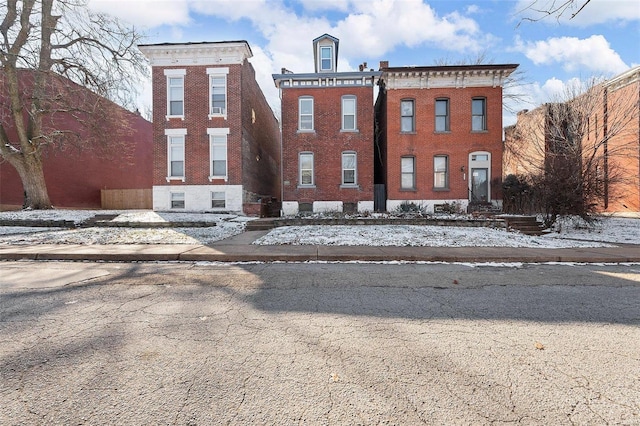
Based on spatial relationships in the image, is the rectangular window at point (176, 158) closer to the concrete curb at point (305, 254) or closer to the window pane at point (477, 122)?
the concrete curb at point (305, 254)

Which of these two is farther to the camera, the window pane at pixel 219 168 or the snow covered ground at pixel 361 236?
the window pane at pixel 219 168

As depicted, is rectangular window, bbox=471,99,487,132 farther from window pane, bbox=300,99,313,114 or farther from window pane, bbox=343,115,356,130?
→ window pane, bbox=300,99,313,114

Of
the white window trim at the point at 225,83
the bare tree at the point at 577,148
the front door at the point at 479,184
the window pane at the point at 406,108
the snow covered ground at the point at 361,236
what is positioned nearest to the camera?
the snow covered ground at the point at 361,236

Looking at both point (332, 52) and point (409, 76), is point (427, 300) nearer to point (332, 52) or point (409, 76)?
point (409, 76)

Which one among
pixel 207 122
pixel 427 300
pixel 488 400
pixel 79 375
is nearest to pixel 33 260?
pixel 79 375

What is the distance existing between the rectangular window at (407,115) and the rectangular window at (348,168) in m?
3.56

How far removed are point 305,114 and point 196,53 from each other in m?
7.02

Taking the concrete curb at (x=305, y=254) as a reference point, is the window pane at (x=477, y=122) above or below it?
above

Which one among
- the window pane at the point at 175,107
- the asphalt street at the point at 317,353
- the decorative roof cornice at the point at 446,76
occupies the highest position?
the decorative roof cornice at the point at 446,76

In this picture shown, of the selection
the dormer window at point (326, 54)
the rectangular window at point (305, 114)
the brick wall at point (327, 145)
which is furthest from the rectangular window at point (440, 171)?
the dormer window at point (326, 54)

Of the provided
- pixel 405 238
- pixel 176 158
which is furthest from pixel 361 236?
pixel 176 158

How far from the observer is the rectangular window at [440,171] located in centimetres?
1908

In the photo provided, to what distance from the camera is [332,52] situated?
64.7 feet

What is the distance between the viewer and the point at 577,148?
14.6 meters
